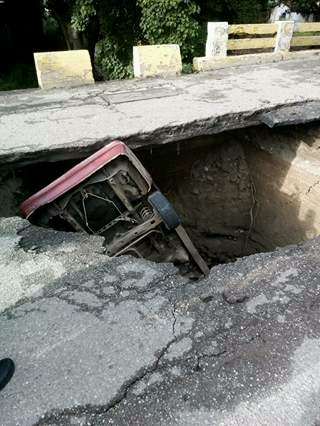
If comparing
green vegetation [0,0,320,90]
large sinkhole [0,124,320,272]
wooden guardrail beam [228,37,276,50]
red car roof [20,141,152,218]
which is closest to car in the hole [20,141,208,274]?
red car roof [20,141,152,218]

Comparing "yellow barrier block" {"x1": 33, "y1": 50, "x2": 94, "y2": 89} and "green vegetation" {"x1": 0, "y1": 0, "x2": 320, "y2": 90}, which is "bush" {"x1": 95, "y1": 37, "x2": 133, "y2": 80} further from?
"yellow barrier block" {"x1": 33, "y1": 50, "x2": 94, "y2": 89}

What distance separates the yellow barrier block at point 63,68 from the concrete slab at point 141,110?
0.22 meters

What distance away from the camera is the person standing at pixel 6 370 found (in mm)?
1723

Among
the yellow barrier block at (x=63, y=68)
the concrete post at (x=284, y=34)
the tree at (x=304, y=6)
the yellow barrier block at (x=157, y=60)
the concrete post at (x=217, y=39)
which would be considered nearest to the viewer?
the yellow barrier block at (x=63, y=68)

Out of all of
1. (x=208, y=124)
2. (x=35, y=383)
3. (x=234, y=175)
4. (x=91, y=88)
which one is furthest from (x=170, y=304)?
(x=91, y=88)

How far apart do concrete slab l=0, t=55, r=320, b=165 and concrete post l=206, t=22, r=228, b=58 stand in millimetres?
679

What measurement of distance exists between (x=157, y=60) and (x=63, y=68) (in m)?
1.43

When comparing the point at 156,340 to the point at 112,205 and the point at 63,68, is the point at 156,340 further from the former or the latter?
the point at 63,68

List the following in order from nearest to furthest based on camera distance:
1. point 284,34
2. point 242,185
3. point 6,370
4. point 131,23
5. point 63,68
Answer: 1. point 6,370
2. point 242,185
3. point 63,68
4. point 284,34
5. point 131,23

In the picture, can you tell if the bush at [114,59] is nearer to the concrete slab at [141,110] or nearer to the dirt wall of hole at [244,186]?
the concrete slab at [141,110]

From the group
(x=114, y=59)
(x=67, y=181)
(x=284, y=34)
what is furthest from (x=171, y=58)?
(x=114, y=59)

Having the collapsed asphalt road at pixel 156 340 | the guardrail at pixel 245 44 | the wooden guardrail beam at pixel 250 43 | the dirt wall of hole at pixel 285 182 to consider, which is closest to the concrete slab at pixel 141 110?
the dirt wall of hole at pixel 285 182

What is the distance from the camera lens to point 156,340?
1.90m

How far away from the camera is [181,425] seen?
158 cm
